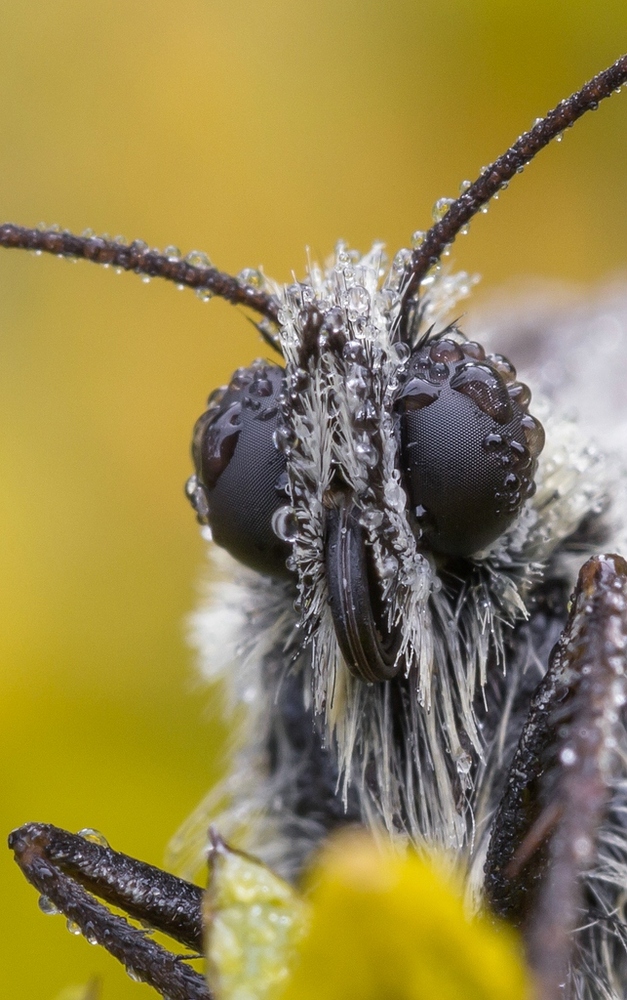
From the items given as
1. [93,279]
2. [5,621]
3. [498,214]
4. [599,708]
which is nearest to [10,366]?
[93,279]

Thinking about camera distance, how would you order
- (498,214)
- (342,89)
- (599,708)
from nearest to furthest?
(599,708), (342,89), (498,214)

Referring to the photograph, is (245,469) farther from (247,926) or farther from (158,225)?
(158,225)

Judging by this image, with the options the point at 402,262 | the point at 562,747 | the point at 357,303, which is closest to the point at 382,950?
the point at 562,747

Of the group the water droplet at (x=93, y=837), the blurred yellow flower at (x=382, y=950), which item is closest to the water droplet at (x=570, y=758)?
the blurred yellow flower at (x=382, y=950)

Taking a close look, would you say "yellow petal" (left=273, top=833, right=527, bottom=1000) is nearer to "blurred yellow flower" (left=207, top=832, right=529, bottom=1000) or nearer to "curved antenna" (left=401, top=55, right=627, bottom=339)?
"blurred yellow flower" (left=207, top=832, right=529, bottom=1000)

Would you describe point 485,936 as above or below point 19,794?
below

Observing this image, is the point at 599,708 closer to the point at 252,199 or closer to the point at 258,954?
the point at 258,954

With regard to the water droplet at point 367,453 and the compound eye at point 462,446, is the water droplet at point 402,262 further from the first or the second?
the water droplet at point 367,453

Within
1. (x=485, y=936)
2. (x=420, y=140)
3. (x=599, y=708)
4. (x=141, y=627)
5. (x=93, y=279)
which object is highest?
(x=420, y=140)
